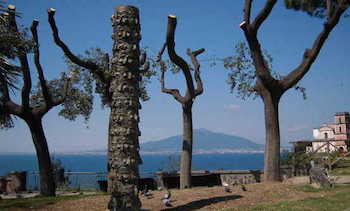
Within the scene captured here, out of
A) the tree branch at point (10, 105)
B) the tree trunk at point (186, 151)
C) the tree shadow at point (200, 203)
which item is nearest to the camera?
the tree shadow at point (200, 203)

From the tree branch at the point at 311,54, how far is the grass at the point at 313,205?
16.3ft

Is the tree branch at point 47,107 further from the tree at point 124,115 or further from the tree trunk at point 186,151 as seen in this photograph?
the tree at point 124,115

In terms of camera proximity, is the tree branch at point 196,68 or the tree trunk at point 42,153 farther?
the tree branch at point 196,68

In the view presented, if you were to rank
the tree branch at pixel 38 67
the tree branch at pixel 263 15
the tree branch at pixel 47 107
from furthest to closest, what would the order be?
the tree branch at pixel 47 107 → the tree branch at pixel 38 67 → the tree branch at pixel 263 15

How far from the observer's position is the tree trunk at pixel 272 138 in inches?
538

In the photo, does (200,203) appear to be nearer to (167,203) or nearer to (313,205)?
(167,203)

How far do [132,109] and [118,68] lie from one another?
94cm

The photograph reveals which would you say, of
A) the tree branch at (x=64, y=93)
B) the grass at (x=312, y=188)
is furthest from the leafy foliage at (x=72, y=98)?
the grass at (x=312, y=188)

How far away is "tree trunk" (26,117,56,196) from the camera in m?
14.6

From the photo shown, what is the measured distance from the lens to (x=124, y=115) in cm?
834

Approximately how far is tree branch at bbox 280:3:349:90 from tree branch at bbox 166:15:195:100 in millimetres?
3517

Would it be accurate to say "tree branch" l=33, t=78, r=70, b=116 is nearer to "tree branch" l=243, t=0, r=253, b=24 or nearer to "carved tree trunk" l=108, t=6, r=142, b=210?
"carved tree trunk" l=108, t=6, r=142, b=210

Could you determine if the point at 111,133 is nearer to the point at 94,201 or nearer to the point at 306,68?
the point at 94,201

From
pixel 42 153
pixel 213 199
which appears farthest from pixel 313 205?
pixel 42 153
